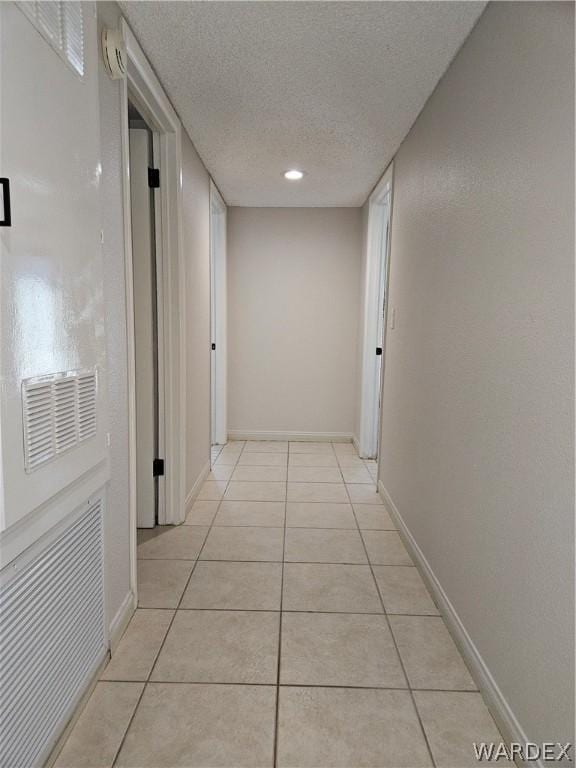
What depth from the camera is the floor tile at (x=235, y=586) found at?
2039mm

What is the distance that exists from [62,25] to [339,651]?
7.05ft

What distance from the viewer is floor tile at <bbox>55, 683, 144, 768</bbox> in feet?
4.29

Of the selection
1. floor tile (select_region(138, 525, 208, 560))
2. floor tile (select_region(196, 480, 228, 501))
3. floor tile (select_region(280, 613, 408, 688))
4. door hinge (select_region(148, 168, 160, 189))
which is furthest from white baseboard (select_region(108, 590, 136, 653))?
door hinge (select_region(148, 168, 160, 189))

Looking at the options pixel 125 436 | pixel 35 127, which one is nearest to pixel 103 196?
pixel 35 127

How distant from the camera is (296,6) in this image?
1663 mm

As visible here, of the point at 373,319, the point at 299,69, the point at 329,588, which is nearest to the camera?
the point at 299,69

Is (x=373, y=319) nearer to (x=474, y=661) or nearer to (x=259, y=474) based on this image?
(x=259, y=474)

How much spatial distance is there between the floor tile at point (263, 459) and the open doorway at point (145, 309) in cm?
138

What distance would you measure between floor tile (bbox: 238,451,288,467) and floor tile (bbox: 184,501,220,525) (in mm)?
918

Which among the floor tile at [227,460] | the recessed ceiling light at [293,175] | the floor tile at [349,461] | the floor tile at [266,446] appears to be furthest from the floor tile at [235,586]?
the recessed ceiling light at [293,175]

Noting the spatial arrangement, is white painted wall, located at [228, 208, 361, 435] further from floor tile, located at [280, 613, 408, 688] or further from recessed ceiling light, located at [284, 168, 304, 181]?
floor tile, located at [280, 613, 408, 688]

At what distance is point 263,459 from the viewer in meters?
4.28

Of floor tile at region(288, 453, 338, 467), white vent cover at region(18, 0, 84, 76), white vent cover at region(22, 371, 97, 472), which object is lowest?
floor tile at region(288, 453, 338, 467)

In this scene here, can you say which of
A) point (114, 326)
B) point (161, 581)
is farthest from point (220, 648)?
point (114, 326)
